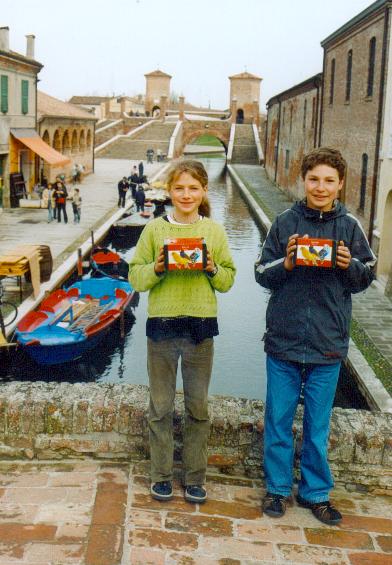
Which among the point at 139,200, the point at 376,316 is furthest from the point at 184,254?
the point at 139,200

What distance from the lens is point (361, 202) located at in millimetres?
19641

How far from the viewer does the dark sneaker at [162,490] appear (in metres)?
4.24

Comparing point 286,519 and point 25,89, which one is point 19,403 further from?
point 25,89

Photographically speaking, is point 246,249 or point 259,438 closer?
point 259,438

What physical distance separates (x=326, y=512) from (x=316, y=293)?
4.38 feet

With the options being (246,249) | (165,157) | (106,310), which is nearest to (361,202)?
(246,249)

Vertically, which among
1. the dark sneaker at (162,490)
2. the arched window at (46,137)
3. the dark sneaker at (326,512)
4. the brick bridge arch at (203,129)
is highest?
the brick bridge arch at (203,129)

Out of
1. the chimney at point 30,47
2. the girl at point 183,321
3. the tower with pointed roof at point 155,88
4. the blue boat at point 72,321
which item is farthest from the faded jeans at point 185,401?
the tower with pointed roof at point 155,88

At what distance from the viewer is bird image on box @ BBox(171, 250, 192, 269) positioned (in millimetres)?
4004

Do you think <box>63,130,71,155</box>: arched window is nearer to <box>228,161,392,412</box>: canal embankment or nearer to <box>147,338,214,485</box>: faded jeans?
<box>228,161,392,412</box>: canal embankment

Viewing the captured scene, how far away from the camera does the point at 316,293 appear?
4172mm

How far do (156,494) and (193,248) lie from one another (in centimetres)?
157

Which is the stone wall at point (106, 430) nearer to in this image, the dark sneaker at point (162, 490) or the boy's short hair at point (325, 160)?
the dark sneaker at point (162, 490)

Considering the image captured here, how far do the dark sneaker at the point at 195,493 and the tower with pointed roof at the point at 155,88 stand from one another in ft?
292
